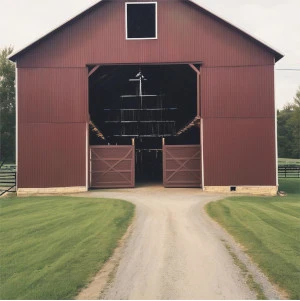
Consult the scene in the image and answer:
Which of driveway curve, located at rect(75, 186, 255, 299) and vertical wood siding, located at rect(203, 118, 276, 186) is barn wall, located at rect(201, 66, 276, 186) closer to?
vertical wood siding, located at rect(203, 118, 276, 186)

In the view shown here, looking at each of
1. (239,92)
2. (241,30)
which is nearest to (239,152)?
(239,92)

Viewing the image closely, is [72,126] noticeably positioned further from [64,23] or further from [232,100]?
[232,100]

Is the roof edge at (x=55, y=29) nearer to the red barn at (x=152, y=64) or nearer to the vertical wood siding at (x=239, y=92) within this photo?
the red barn at (x=152, y=64)

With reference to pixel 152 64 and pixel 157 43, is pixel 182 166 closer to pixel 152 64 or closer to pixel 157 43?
pixel 152 64

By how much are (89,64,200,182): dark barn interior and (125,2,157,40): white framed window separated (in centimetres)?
305

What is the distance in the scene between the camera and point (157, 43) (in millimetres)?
24062

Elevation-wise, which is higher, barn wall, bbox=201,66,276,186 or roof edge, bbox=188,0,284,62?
roof edge, bbox=188,0,284,62

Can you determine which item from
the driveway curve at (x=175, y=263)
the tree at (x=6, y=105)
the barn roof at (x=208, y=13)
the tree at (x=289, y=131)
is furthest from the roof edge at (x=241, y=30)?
the tree at (x=289, y=131)

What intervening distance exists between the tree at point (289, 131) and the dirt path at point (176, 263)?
246 feet

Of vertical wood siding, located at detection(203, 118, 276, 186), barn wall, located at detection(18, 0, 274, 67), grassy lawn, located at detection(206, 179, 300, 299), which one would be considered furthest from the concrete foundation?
barn wall, located at detection(18, 0, 274, 67)

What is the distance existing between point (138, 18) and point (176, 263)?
64.4ft

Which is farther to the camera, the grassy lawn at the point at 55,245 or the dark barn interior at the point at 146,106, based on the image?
the dark barn interior at the point at 146,106

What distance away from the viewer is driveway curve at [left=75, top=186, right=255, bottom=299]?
717cm

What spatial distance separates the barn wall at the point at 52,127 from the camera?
78.2 feet
